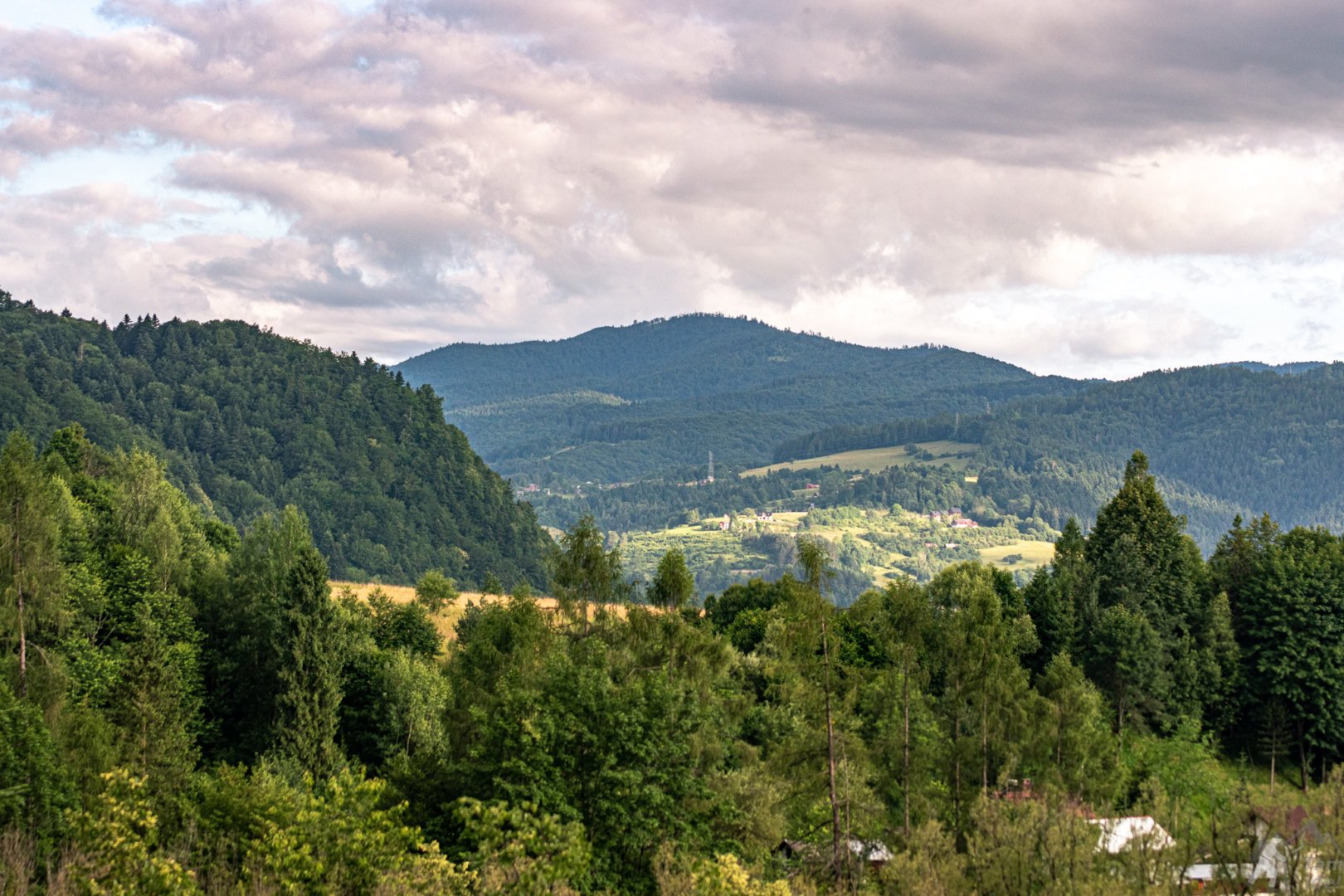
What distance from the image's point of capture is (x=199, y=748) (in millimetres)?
56625

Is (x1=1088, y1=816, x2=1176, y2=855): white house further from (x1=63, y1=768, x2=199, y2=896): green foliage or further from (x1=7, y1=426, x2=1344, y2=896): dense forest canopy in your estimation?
(x1=63, y1=768, x2=199, y2=896): green foliage

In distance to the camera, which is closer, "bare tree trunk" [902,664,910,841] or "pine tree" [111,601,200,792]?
"pine tree" [111,601,200,792]

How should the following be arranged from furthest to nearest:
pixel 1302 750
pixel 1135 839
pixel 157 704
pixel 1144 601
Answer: pixel 1144 601, pixel 1302 750, pixel 157 704, pixel 1135 839

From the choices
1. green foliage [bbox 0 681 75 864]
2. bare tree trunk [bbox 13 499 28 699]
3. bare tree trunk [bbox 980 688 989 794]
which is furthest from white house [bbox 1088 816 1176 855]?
bare tree trunk [bbox 13 499 28 699]

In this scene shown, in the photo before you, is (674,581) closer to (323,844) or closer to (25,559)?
(323,844)

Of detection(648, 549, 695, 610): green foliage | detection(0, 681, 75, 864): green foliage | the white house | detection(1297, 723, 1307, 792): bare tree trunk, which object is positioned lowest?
detection(1297, 723, 1307, 792): bare tree trunk

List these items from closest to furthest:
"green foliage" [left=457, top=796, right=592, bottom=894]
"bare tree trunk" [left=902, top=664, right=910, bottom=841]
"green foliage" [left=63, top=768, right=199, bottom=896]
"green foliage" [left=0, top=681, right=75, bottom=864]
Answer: "green foliage" [left=63, top=768, right=199, bottom=896]
"green foliage" [left=457, top=796, right=592, bottom=894]
"green foliage" [left=0, top=681, right=75, bottom=864]
"bare tree trunk" [left=902, top=664, right=910, bottom=841]

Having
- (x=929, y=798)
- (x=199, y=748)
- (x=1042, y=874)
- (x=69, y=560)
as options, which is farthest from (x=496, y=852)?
(x=69, y=560)

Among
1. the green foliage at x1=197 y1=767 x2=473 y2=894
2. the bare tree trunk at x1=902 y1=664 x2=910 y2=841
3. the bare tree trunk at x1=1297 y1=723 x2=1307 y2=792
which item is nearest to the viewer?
the green foliage at x1=197 y1=767 x2=473 y2=894

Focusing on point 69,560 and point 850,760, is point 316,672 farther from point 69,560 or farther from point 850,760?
point 850,760

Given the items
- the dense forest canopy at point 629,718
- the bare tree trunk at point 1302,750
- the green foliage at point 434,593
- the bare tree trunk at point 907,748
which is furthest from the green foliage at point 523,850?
the bare tree trunk at point 1302,750

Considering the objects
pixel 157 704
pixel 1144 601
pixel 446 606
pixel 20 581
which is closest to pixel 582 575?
pixel 157 704

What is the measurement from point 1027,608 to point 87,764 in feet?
179

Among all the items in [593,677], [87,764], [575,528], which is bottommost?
[87,764]
